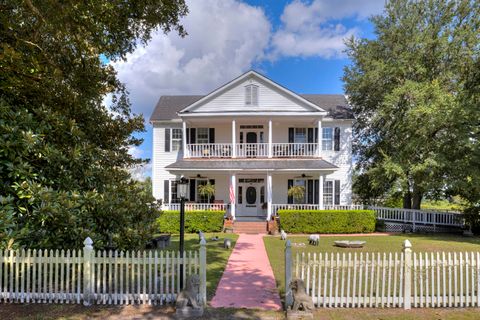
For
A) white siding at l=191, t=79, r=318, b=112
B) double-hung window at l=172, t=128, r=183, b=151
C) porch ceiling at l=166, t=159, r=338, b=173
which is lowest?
porch ceiling at l=166, t=159, r=338, b=173

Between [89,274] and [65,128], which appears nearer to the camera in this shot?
[89,274]

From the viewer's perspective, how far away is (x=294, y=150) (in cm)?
2127

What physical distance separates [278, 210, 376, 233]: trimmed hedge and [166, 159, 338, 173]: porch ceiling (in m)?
2.54

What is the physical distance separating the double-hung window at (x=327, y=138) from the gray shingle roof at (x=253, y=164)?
228cm

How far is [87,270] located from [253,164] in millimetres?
13935

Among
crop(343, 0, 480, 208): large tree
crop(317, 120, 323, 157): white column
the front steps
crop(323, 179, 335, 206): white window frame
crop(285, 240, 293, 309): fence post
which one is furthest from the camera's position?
crop(323, 179, 335, 206): white window frame

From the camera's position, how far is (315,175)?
2059cm

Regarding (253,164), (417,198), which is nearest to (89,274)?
(253,164)

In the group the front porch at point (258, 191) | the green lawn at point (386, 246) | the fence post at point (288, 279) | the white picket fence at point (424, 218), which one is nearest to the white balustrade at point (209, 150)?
the front porch at point (258, 191)

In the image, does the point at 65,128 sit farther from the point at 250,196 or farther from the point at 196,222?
the point at 250,196

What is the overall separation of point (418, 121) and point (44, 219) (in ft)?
61.0

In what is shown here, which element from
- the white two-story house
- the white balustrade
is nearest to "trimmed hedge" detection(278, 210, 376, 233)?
the white two-story house

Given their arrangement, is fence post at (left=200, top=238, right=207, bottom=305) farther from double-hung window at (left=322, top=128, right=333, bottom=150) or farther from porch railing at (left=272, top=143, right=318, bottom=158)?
double-hung window at (left=322, top=128, right=333, bottom=150)

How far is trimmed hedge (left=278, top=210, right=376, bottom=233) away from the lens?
1786 centimetres
